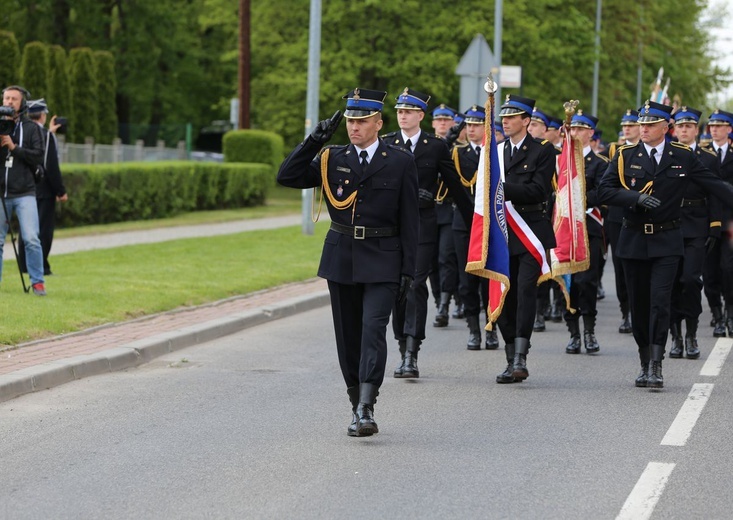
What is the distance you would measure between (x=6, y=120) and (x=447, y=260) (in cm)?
440

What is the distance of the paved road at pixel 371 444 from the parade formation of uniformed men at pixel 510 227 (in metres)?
0.46

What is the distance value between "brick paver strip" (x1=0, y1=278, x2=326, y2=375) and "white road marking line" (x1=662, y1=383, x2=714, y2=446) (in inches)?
174

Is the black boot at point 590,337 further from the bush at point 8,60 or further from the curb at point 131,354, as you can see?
the bush at point 8,60

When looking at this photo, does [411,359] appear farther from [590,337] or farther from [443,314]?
[443,314]

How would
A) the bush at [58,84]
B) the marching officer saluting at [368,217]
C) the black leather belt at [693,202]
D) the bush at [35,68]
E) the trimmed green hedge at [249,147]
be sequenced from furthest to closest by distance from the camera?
the trimmed green hedge at [249,147] → the bush at [58,84] → the bush at [35,68] → the black leather belt at [693,202] → the marching officer saluting at [368,217]

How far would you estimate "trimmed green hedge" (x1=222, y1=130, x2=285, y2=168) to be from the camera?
117 feet

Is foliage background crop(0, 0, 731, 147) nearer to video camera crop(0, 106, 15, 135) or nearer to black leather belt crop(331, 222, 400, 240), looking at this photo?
video camera crop(0, 106, 15, 135)

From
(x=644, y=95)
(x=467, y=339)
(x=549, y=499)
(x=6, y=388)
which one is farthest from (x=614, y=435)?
(x=644, y=95)

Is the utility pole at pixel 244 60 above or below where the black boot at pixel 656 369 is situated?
above

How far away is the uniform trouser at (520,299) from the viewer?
10.1 metres

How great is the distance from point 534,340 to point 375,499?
6.63 m

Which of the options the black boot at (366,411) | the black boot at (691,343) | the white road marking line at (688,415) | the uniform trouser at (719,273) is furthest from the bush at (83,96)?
the black boot at (366,411)

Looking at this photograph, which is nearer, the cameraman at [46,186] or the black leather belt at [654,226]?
the black leather belt at [654,226]

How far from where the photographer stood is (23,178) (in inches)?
531
